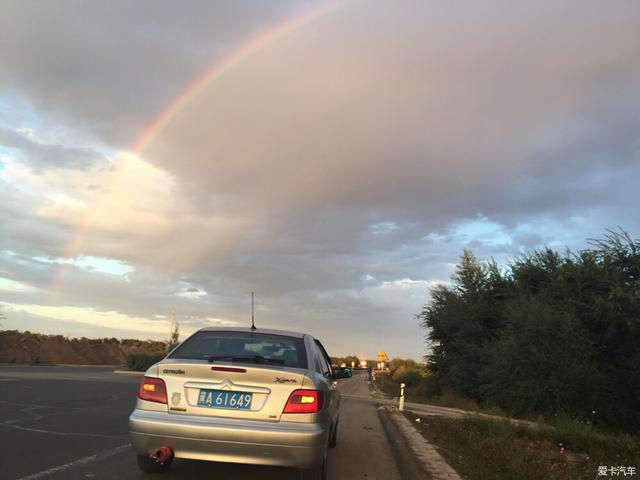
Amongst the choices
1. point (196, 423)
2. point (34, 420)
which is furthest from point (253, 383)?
point (34, 420)

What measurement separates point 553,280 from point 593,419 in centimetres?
847

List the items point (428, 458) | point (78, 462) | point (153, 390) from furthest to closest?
point (428, 458), point (78, 462), point (153, 390)

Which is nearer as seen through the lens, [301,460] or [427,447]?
[301,460]

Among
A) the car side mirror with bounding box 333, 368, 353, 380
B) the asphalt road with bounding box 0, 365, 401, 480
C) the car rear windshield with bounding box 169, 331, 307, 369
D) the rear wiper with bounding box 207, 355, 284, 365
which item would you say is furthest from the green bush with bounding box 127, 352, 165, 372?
the rear wiper with bounding box 207, 355, 284, 365

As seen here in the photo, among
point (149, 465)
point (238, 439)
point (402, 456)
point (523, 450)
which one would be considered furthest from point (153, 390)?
point (523, 450)

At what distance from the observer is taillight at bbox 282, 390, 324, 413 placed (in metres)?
5.07

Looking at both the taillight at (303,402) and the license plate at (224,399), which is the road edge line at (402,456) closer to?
the taillight at (303,402)

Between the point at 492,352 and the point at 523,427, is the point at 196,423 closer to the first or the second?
the point at 523,427

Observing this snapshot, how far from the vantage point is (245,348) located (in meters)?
5.99

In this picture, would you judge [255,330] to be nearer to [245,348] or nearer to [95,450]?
[245,348]

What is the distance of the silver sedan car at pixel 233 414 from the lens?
4.89m

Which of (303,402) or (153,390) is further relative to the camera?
(153,390)

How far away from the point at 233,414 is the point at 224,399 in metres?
0.17

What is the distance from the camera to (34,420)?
1014cm
